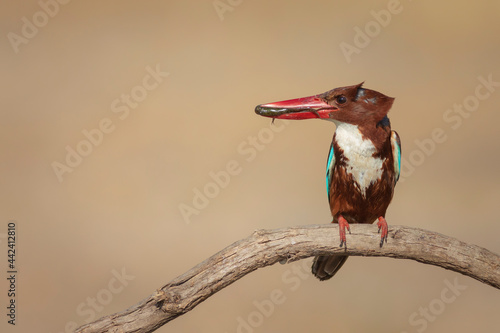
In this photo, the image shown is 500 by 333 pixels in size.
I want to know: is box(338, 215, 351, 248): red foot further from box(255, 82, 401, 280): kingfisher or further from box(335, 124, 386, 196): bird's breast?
box(335, 124, 386, 196): bird's breast

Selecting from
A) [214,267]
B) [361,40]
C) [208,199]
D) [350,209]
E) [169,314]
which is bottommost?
[169,314]

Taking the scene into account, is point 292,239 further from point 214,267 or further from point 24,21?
point 24,21

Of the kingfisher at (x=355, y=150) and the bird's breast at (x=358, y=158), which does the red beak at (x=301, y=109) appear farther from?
the bird's breast at (x=358, y=158)

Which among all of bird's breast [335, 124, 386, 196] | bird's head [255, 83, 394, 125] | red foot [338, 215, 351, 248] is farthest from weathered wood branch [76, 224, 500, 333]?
bird's head [255, 83, 394, 125]

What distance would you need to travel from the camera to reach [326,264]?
2.17 m

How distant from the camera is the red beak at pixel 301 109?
1983mm

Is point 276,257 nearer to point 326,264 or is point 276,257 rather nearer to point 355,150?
point 326,264

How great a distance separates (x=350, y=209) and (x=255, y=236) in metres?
0.49

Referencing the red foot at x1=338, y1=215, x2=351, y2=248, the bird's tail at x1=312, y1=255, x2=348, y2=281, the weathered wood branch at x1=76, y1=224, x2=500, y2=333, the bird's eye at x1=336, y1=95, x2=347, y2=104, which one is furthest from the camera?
the bird's tail at x1=312, y1=255, x2=348, y2=281

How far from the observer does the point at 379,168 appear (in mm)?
2078

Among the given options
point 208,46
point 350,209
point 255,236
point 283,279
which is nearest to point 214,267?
point 255,236

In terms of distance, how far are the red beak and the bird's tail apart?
551 mm

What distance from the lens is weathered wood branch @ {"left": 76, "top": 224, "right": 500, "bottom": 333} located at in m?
1.73

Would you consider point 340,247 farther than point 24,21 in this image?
No
